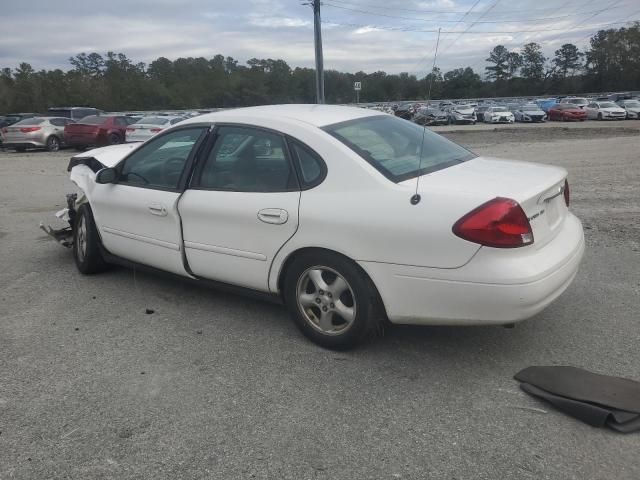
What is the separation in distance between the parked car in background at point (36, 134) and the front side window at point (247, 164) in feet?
69.1

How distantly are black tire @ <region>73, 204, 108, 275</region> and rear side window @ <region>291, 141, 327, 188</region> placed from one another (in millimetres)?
2416

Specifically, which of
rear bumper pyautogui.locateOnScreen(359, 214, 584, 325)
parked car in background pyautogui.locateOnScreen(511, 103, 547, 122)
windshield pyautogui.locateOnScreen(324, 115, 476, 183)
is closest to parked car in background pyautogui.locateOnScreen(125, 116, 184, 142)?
windshield pyautogui.locateOnScreen(324, 115, 476, 183)

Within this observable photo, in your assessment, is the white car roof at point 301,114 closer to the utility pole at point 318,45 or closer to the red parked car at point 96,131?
the red parked car at point 96,131

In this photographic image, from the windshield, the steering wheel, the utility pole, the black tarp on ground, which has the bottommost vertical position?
the black tarp on ground

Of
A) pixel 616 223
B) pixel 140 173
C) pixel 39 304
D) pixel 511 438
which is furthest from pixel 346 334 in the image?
pixel 616 223

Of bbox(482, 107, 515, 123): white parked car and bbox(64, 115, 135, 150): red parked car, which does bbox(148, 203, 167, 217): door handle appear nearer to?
bbox(64, 115, 135, 150): red parked car

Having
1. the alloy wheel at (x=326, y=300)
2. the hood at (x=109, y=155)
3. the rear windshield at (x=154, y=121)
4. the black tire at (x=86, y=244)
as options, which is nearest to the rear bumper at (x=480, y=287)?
the alloy wheel at (x=326, y=300)

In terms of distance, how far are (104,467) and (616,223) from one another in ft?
21.6

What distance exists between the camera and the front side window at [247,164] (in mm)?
3764

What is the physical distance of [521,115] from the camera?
41906 millimetres

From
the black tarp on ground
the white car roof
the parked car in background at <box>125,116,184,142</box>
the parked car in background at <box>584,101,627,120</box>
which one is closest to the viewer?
the black tarp on ground

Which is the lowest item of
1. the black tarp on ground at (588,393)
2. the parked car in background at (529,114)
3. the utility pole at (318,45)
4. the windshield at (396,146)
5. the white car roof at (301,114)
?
the black tarp on ground at (588,393)

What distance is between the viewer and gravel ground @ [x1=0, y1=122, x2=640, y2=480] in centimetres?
256

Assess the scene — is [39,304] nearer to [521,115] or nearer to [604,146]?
[604,146]
